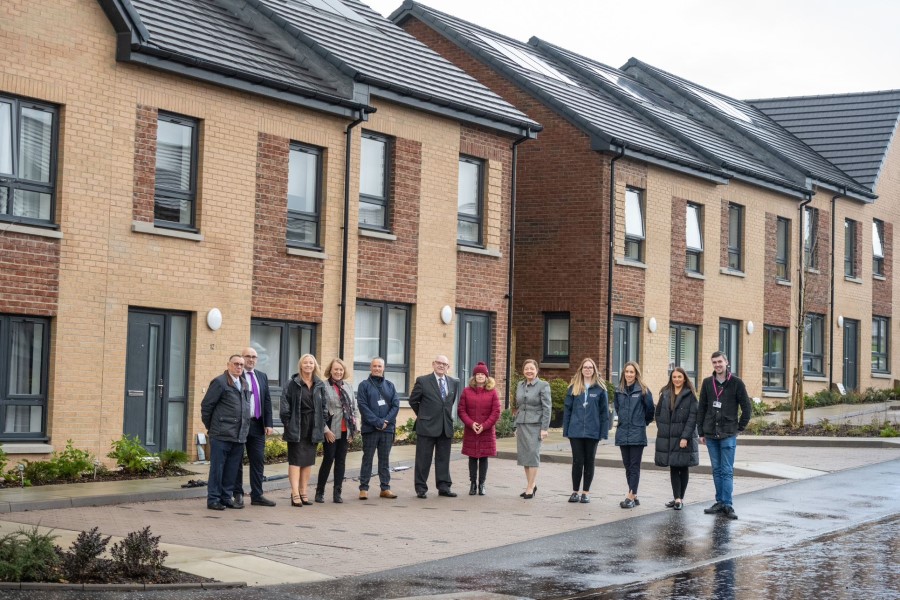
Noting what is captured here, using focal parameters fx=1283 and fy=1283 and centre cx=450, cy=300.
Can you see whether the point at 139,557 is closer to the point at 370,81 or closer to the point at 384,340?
the point at 384,340

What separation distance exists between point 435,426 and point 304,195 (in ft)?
20.4

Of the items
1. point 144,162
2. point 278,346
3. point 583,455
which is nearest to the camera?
point 583,455

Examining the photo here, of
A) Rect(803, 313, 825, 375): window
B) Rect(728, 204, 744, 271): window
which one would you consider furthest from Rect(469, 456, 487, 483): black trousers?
Rect(803, 313, 825, 375): window

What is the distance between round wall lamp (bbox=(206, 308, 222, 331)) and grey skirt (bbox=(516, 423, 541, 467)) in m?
5.13

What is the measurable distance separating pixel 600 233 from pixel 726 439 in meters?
13.1

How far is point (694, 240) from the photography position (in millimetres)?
30219

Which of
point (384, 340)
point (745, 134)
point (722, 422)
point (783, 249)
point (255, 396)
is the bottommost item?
point (722, 422)

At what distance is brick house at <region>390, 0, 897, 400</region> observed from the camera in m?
27.2

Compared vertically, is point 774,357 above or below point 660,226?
below

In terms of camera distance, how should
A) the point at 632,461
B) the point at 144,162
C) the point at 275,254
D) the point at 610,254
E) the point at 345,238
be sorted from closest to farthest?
the point at 632,461 → the point at 144,162 → the point at 275,254 → the point at 345,238 → the point at 610,254

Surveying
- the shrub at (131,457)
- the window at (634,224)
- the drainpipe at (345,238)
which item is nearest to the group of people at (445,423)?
the shrub at (131,457)

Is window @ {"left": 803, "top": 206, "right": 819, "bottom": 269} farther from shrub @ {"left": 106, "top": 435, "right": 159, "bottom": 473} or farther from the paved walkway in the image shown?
shrub @ {"left": 106, "top": 435, "right": 159, "bottom": 473}

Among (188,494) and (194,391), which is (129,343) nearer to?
(194,391)

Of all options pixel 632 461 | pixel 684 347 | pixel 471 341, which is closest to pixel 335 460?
pixel 632 461
